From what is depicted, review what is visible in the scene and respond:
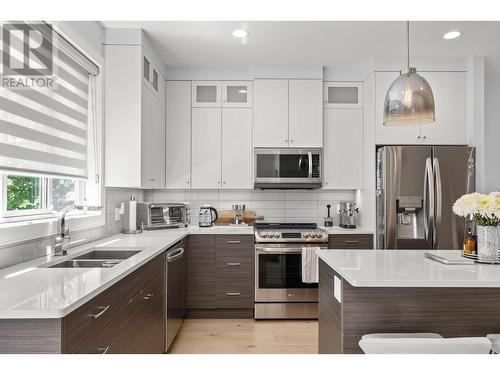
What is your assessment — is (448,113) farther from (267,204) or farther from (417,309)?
(417,309)

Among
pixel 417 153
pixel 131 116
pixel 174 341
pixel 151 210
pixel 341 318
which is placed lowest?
pixel 174 341

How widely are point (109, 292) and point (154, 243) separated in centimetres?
110

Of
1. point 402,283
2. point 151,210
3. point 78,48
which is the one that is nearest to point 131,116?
point 78,48

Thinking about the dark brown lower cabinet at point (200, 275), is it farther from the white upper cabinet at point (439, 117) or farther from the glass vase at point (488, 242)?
the glass vase at point (488, 242)

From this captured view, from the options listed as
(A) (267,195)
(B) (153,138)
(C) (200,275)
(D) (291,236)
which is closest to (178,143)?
(B) (153,138)

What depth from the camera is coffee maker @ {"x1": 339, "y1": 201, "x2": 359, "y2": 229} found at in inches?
153

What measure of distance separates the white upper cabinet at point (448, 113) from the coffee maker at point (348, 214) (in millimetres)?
959

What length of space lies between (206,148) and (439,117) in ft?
7.81

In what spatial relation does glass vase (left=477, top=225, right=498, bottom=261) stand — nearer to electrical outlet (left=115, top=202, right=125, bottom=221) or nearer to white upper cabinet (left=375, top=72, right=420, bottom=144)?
white upper cabinet (left=375, top=72, right=420, bottom=144)

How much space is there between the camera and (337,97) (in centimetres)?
403

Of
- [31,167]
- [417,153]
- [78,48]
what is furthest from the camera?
[417,153]
